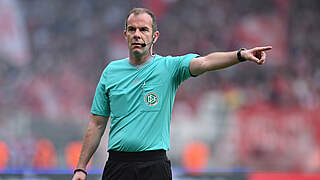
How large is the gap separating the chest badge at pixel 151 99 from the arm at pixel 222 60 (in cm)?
26

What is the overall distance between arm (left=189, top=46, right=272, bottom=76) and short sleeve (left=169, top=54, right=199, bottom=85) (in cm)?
4

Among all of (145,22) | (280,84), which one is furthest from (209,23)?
(145,22)

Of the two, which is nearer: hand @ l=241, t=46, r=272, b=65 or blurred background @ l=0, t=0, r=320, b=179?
hand @ l=241, t=46, r=272, b=65

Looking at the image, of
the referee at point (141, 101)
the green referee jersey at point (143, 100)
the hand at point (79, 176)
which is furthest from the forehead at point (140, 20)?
the hand at point (79, 176)

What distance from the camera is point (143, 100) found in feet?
12.3

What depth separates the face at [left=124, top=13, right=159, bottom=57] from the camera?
12.4 feet

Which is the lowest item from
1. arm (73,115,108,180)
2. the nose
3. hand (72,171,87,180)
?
hand (72,171,87,180)

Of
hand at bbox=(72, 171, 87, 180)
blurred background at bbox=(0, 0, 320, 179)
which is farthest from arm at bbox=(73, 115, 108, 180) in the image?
blurred background at bbox=(0, 0, 320, 179)

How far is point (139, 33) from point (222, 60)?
554 millimetres

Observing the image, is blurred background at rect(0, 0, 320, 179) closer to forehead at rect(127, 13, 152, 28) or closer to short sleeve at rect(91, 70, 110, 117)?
short sleeve at rect(91, 70, 110, 117)

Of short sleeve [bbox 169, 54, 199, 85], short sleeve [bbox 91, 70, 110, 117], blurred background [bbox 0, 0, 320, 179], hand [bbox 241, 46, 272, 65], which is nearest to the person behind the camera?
hand [bbox 241, 46, 272, 65]

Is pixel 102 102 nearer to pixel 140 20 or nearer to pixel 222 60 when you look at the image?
pixel 140 20

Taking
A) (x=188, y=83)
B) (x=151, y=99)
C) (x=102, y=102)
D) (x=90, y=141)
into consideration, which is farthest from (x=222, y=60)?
(x=188, y=83)

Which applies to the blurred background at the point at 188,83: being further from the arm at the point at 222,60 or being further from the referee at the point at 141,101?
the arm at the point at 222,60
